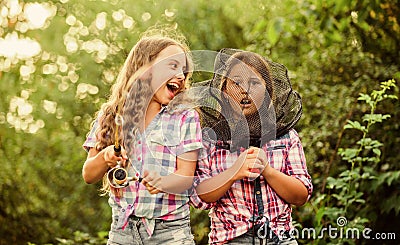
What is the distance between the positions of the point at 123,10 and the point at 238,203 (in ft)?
12.3

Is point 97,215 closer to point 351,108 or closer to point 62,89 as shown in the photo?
point 62,89

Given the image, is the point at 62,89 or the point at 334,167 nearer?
the point at 334,167

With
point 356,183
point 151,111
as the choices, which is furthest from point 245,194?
point 356,183

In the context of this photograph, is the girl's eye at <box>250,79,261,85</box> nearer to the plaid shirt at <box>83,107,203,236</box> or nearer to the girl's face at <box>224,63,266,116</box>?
the girl's face at <box>224,63,266,116</box>

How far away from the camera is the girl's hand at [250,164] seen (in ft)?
8.29

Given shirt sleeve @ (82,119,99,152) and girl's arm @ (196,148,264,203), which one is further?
shirt sleeve @ (82,119,99,152)

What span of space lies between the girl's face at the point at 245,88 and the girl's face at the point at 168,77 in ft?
0.56

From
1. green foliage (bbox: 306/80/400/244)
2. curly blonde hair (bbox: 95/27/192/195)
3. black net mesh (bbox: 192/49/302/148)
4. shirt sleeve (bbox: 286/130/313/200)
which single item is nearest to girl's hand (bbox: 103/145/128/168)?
curly blonde hair (bbox: 95/27/192/195)

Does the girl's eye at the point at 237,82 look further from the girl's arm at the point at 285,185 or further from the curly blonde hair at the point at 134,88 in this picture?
the girl's arm at the point at 285,185

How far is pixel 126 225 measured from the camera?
8.59 ft

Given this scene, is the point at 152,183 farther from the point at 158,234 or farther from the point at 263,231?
the point at 263,231

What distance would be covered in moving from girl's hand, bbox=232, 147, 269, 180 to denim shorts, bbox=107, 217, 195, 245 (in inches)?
10.7

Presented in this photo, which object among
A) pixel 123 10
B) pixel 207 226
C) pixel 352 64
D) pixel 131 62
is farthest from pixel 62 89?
pixel 131 62

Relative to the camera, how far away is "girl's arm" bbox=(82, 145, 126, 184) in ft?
8.20
